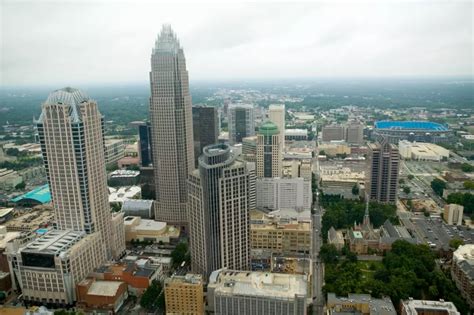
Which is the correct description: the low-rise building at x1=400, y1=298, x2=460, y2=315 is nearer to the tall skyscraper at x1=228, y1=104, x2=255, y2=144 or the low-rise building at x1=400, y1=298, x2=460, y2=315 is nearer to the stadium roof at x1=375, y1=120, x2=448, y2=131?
the tall skyscraper at x1=228, y1=104, x2=255, y2=144

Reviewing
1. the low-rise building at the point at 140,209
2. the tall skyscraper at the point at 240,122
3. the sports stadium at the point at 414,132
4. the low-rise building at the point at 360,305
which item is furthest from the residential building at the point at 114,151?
the sports stadium at the point at 414,132

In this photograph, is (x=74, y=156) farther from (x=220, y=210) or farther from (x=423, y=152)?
(x=423, y=152)

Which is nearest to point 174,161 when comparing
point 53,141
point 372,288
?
point 53,141

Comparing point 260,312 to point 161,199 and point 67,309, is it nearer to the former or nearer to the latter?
point 67,309

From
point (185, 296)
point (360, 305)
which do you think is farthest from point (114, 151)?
point (360, 305)

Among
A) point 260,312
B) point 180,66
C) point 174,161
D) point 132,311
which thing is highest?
point 180,66

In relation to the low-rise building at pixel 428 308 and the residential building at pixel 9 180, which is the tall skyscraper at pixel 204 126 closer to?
the residential building at pixel 9 180

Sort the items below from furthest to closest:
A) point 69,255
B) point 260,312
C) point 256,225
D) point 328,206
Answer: point 328,206, point 256,225, point 69,255, point 260,312
